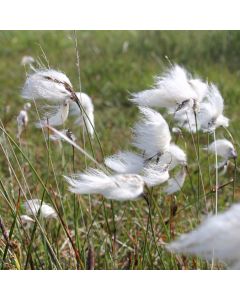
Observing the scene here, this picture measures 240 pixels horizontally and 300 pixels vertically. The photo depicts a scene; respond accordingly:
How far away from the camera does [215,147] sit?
1.41m

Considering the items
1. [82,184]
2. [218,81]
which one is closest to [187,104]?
[82,184]

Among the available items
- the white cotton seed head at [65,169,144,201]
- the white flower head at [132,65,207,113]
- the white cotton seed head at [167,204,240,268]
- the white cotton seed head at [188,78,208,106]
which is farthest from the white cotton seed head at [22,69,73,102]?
the white cotton seed head at [167,204,240,268]

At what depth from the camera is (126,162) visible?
1.11 metres

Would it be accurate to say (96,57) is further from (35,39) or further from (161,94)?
(161,94)

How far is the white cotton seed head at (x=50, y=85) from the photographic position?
4.05 ft

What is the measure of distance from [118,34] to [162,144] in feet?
12.8

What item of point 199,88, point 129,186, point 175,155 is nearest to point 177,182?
point 175,155

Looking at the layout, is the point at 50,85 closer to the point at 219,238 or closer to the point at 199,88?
the point at 199,88

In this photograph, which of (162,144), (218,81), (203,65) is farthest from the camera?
(203,65)

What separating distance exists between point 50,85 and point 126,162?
10.2 inches

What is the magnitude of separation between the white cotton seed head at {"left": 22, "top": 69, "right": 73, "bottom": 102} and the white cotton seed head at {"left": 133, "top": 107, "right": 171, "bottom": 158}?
187 millimetres

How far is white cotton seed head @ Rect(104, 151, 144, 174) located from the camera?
1.09 meters

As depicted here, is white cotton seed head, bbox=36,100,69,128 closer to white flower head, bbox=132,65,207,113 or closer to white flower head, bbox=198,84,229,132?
white flower head, bbox=132,65,207,113

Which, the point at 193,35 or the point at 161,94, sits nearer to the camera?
the point at 161,94
